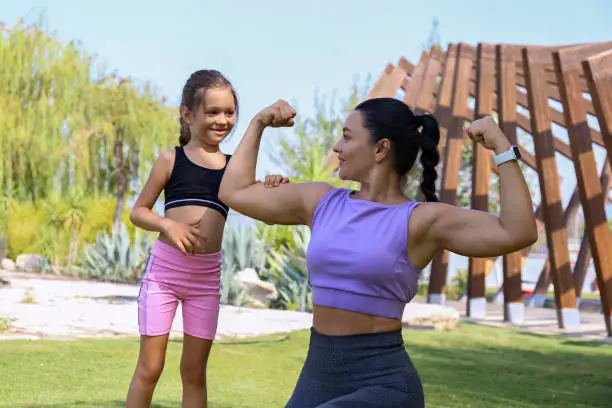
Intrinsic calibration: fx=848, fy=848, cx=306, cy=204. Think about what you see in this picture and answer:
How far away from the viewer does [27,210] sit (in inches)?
817

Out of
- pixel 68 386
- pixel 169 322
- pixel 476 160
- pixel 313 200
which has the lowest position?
pixel 68 386

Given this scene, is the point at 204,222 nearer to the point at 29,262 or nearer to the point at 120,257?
the point at 120,257

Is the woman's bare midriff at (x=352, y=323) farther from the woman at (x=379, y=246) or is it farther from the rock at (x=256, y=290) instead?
the rock at (x=256, y=290)

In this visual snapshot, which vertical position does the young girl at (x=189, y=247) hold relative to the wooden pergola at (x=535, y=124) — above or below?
below

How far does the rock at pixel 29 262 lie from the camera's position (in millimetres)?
19844

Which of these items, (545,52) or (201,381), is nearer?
(201,381)

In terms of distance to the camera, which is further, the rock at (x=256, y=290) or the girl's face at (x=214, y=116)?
the rock at (x=256, y=290)

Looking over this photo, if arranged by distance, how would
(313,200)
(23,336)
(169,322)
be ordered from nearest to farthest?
1. (313,200)
2. (169,322)
3. (23,336)

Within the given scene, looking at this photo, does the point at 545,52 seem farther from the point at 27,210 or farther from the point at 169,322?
the point at 27,210

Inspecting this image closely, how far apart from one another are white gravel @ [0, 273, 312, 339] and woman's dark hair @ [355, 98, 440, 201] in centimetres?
597

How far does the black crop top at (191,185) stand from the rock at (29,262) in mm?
17034

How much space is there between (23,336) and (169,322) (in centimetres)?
449

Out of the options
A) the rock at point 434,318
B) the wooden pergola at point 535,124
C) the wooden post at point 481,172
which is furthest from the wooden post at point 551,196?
the rock at point 434,318

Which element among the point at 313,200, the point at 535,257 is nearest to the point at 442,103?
the point at 313,200
